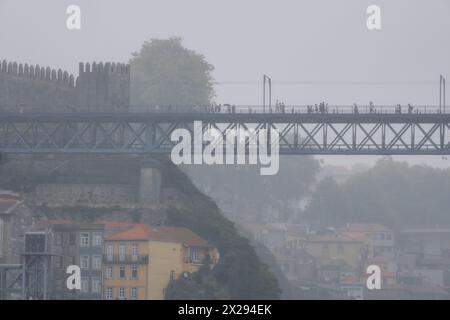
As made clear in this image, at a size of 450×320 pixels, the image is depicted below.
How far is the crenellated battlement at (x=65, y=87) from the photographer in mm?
Answer: 142125

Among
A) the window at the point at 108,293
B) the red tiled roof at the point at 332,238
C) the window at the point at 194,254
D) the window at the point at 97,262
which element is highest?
the red tiled roof at the point at 332,238

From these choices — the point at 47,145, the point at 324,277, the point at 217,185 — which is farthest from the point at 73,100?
the point at 217,185

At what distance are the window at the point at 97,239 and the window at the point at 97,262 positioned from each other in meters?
0.92

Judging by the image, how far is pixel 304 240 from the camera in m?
191

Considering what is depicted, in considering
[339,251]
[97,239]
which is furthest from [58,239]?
[339,251]

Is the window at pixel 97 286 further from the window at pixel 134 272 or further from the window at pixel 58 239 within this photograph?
the window at pixel 58 239

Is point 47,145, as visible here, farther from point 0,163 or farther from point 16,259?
point 16,259

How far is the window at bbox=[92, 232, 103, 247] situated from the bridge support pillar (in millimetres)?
6504

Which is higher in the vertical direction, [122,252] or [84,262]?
[122,252]

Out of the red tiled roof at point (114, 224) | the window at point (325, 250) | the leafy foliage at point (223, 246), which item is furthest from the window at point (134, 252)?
the window at point (325, 250)

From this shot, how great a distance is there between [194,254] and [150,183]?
7.77m

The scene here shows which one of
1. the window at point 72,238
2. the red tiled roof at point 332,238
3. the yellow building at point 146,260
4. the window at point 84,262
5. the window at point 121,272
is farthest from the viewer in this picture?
the red tiled roof at point 332,238

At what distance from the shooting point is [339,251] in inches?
7303

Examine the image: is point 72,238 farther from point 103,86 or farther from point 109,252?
point 103,86
